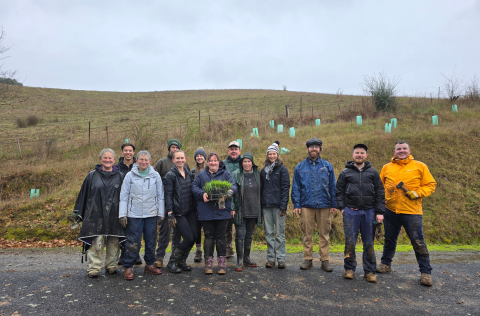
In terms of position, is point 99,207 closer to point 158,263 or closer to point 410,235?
point 158,263

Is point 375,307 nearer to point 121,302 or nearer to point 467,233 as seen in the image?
point 121,302

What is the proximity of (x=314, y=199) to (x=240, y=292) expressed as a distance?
6.78 ft

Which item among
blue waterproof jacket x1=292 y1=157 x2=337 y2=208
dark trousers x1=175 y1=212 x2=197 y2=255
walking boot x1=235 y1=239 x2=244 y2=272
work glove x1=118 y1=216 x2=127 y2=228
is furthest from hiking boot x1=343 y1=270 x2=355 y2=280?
A: work glove x1=118 y1=216 x2=127 y2=228

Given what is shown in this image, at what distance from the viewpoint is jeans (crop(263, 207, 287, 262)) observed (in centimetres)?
537

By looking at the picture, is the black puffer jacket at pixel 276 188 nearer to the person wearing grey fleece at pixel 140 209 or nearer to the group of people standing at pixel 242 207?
the group of people standing at pixel 242 207

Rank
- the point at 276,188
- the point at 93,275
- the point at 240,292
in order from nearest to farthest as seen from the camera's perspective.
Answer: the point at 240,292 < the point at 93,275 < the point at 276,188

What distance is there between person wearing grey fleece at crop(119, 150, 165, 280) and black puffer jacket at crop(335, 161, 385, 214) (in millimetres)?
3096

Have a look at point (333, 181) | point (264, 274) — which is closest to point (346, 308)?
point (264, 274)

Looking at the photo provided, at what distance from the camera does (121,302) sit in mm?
3816

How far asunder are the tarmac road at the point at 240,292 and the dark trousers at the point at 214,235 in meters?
0.39

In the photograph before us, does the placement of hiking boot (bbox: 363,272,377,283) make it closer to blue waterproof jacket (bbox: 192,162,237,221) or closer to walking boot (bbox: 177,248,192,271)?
blue waterproof jacket (bbox: 192,162,237,221)

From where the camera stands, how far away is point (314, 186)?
17.3 feet

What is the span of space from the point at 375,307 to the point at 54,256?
625 centimetres

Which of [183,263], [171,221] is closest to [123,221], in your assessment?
[171,221]
